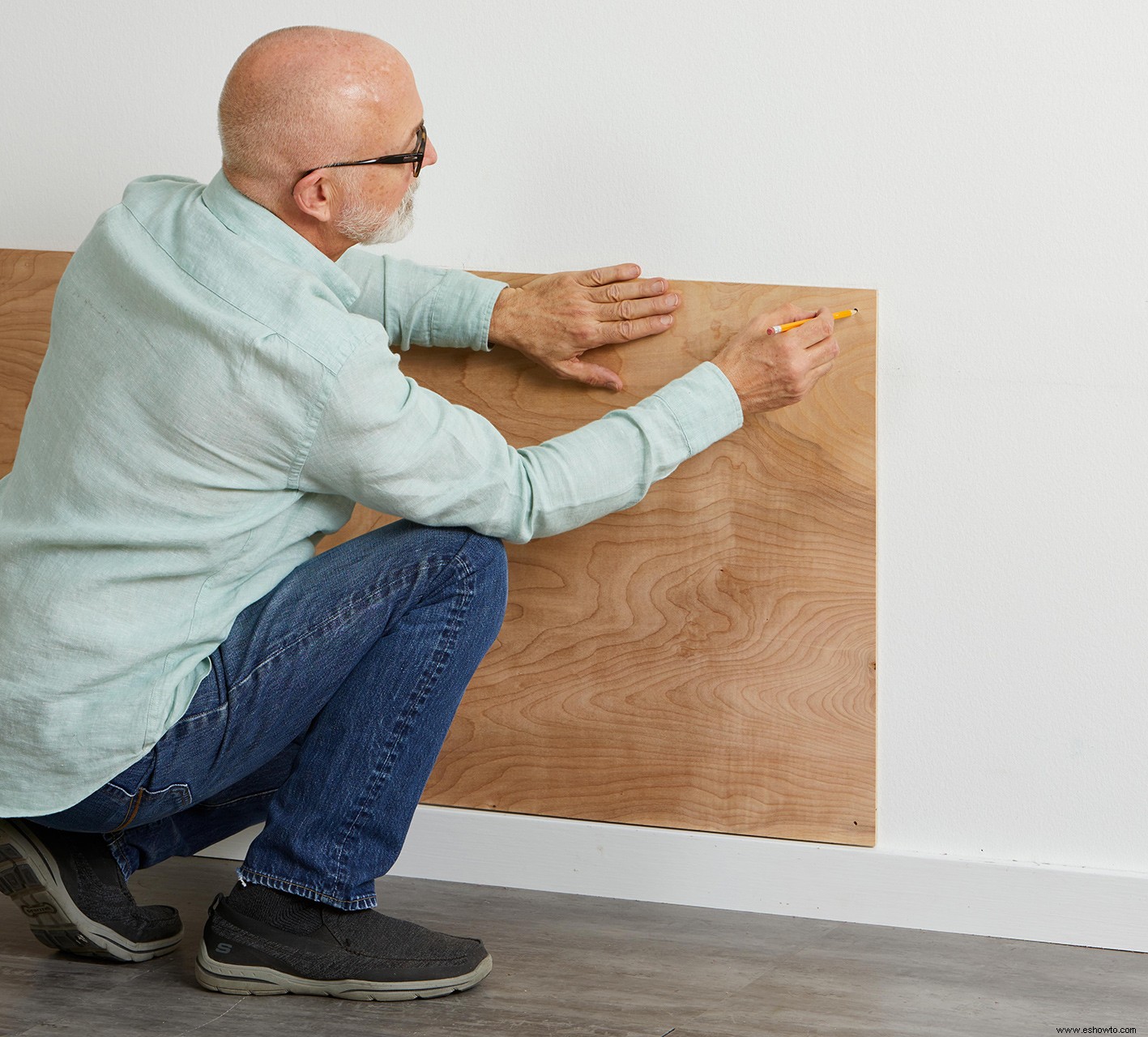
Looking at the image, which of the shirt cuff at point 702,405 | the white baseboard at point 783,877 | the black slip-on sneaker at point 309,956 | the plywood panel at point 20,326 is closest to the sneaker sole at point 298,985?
the black slip-on sneaker at point 309,956

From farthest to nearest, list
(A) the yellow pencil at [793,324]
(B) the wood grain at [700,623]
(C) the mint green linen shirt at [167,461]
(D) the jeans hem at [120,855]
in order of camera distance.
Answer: (B) the wood grain at [700,623]
(A) the yellow pencil at [793,324]
(D) the jeans hem at [120,855]
(C) the mint green linen shirt at [167,461]

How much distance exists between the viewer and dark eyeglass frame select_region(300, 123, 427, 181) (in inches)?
51.4

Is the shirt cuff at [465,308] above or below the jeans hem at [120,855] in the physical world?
above

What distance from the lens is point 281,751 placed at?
1.48 meters

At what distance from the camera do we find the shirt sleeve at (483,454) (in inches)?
47.8

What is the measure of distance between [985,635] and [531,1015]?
0.85 meters

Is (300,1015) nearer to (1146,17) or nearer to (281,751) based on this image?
(281,751)

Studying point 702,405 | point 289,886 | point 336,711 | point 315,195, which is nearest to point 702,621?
point 702,405

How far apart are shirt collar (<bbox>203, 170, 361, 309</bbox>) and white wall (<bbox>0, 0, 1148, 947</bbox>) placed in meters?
0.48

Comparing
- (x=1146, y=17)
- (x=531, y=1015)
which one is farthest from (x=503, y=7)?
(x=531, y=1015)

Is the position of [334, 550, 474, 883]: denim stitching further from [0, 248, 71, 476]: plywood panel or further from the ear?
[0, 248, 71, 476]: plywood panel

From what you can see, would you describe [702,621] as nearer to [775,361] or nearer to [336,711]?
[775,361]

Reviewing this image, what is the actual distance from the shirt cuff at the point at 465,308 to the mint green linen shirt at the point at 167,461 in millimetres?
374

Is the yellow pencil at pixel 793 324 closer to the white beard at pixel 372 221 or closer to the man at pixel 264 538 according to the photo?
the man at pixel 264 538
